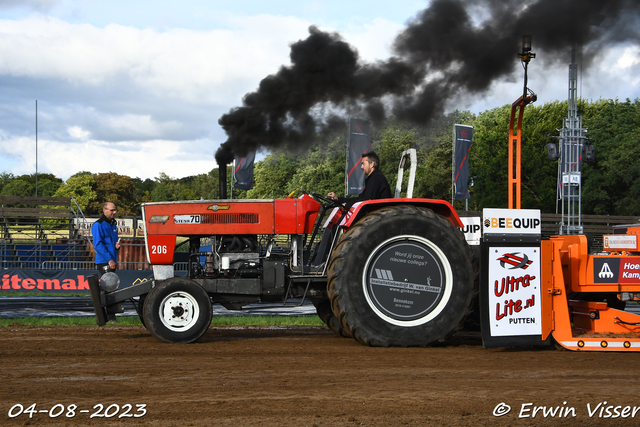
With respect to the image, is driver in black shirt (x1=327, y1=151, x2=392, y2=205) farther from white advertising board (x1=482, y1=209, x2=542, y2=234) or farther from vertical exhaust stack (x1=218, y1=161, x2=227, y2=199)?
vertical exhaust stack (x1=218, y1=161, x2=227, y2=199)

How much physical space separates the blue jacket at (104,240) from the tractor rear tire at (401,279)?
12.7ft

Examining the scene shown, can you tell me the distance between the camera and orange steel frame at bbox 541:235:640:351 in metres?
5.42

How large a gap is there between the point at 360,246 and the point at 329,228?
775 millimetres

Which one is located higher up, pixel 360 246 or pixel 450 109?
pixel 450 109

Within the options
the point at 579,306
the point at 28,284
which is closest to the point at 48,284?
the point at 28,284

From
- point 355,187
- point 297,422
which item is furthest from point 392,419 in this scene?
point 355,187

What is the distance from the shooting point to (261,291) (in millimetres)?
5977

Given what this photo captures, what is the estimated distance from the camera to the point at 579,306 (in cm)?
578

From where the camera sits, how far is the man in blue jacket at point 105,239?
7.91 metres

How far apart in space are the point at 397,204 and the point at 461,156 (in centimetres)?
1667

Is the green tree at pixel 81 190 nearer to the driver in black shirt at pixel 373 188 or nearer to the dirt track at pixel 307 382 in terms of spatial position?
the dirt track at pixel 307 382

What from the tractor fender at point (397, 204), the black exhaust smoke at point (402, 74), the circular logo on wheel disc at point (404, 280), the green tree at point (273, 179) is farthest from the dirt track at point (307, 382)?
the green tree at point (273, 179)

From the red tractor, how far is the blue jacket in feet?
6.35

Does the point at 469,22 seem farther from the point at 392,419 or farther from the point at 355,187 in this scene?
the point at 355,187
